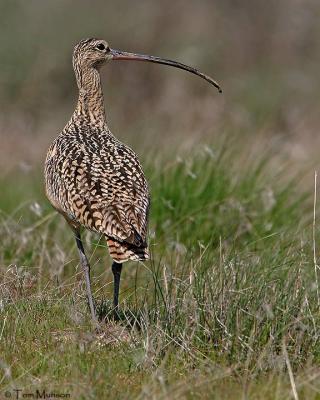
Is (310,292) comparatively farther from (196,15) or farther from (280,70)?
(196,15)

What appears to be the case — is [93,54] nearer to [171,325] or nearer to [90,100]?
[90,100]

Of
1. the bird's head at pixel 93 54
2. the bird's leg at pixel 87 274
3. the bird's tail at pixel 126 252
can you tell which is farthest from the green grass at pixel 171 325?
the bird's head at pixel 93 54

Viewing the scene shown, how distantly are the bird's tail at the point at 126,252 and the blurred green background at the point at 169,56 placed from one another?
8.99 metres

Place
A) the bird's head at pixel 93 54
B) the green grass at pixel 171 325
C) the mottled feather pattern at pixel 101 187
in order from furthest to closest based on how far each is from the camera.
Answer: the bird's head at pixel 93 54 → the mottled feather pattern at pixel 101 187 → the green grass at pixel 171 325

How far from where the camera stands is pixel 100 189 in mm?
6039

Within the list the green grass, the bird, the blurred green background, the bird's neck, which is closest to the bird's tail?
the bird

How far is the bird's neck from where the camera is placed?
24.2 feet

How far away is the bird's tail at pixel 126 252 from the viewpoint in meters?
5.52

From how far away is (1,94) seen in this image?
1716cm

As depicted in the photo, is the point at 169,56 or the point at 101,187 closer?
the point at 101,187

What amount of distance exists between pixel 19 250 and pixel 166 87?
1109 centimetres

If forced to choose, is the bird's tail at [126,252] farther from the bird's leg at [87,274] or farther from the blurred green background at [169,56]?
the blurred green background at [169,56]

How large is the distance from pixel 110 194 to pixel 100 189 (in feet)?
0.27

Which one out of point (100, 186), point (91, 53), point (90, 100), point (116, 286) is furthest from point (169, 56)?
point (100, 186)
